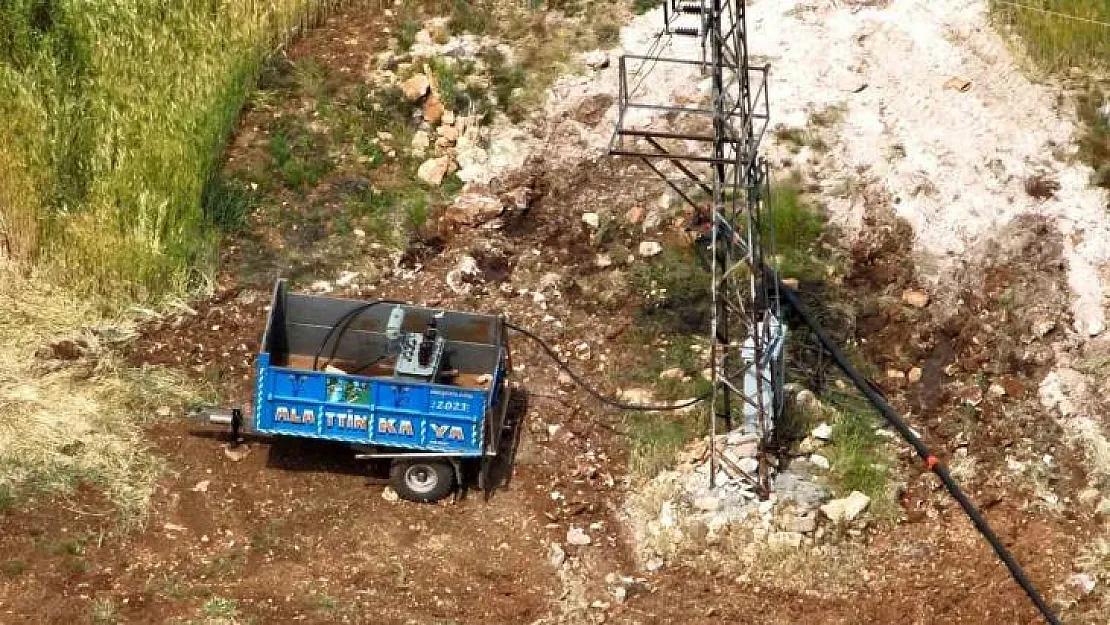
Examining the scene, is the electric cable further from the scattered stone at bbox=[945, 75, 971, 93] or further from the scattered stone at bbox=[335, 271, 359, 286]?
the scattered stone at bbox=[335, 271, 359, 286]

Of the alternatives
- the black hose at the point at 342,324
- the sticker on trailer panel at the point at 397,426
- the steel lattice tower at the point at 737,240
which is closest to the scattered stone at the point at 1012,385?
the steel lattice tower at the point at 737,240

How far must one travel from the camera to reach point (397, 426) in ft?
50.2

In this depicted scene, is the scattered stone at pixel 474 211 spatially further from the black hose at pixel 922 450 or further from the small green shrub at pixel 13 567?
the small green shrub at pixel 13 567

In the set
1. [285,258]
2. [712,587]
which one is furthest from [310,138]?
[712,587]

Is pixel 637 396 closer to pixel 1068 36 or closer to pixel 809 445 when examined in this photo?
pixel 809 445

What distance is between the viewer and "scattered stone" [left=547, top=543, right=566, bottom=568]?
49.6 ft

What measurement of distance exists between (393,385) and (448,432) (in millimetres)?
865

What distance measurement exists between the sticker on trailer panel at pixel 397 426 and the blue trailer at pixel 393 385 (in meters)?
0.01

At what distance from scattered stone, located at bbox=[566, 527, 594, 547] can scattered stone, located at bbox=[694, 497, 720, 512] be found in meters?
1.36

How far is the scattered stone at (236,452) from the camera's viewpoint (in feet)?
53.5

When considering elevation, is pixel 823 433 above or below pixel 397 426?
below

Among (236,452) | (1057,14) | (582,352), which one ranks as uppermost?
(1057,14)

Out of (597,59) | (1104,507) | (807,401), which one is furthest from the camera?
(597,59)

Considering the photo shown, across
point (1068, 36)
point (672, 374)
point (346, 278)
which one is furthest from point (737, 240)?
point (1068, 36)
